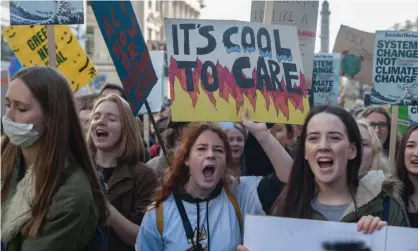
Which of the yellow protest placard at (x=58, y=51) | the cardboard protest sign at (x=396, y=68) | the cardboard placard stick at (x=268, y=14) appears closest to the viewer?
the cardboard placard stick at (x=268, y=14)

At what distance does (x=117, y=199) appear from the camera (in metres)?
3.81

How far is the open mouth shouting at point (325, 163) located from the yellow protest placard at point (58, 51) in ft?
16.9

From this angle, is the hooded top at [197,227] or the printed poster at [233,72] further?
the printed poster at [233,72]

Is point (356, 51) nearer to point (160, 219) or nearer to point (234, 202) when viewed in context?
point (234, 202)

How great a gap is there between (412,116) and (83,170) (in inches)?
174

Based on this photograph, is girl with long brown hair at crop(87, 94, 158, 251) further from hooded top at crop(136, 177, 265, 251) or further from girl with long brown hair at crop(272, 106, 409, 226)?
girl with long brown hair at crop(272, 106, 409, 226)

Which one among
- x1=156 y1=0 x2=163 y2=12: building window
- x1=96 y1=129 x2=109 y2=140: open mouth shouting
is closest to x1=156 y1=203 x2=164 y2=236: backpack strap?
x1=96 y1=129 x2=109 y2=140: open mouth shouting

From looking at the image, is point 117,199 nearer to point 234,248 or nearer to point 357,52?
point 234,248

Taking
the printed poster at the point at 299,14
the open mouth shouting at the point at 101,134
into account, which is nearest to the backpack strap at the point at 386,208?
Result: the open mouth shouting at the point at 101,134

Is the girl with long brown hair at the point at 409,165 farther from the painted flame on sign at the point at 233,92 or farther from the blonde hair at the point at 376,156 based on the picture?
the painted flame on sign at the point at 233,92

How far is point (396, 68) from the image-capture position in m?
5.61

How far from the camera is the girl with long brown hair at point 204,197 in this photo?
313cm

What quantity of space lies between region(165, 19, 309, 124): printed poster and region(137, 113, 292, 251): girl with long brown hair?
122 millimetres

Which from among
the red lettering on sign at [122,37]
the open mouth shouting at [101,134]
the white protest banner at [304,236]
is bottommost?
the white protest banner at [304,236]
